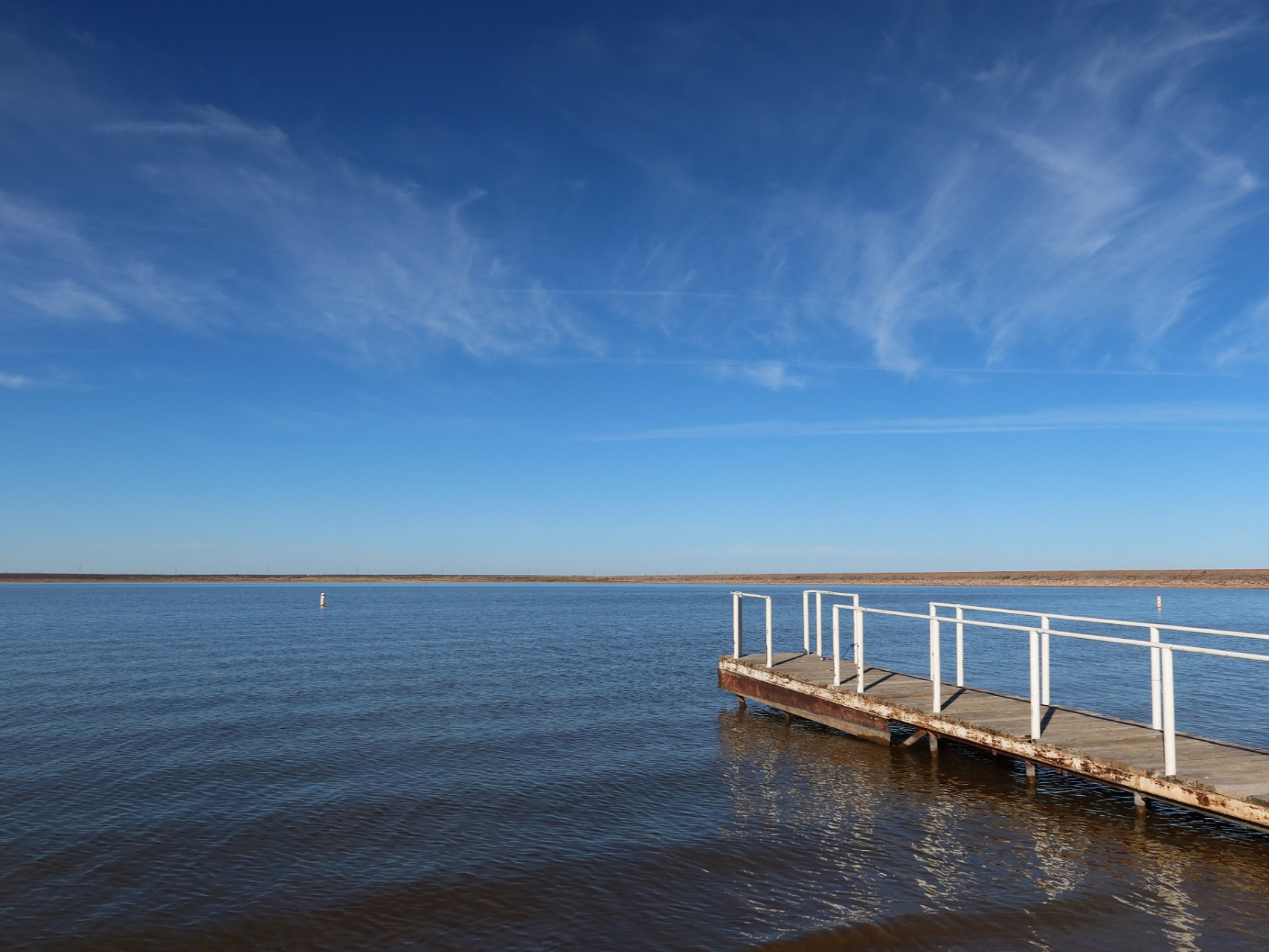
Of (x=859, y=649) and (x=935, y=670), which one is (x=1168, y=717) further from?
(x=859, y=649)

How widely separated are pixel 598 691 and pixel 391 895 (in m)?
11.9

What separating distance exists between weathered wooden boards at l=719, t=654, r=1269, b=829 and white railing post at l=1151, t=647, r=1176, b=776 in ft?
0.40

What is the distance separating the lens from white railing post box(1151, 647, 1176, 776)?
8.80 m

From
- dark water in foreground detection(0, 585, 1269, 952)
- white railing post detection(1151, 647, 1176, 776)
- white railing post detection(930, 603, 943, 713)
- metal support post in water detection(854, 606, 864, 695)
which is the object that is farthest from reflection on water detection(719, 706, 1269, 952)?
metal support post in water detection(854, 606, 864, 695)

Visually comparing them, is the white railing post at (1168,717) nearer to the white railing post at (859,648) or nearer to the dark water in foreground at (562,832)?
the dark water in foreground at (562,832)

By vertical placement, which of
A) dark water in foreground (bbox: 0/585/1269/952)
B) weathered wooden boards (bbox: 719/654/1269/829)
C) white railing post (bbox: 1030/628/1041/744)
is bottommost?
dark water in foreground (bbox: 0/585/1269/952)

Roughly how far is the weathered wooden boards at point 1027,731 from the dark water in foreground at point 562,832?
583 millimetres

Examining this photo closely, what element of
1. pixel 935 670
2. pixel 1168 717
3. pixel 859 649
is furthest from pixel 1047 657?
pixel 859 649

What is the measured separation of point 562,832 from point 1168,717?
267 inches

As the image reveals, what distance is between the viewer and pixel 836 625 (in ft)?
49.0

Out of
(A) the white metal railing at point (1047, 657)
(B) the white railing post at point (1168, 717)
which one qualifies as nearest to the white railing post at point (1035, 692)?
(A) the white metal railing at point (1047, 657)

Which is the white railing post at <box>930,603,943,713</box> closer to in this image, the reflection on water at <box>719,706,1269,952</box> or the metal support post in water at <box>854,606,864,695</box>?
the reflection on water at <box>719,706,1269,952</box>

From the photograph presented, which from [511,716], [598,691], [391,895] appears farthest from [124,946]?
[598,691]

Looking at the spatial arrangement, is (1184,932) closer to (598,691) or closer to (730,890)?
(730,890)
